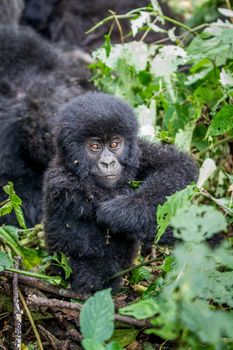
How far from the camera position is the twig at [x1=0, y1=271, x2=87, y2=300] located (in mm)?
2667

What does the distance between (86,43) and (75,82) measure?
1928 mm

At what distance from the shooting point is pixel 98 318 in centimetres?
185

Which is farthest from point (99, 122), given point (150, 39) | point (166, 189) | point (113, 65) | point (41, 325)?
point (150, 39)

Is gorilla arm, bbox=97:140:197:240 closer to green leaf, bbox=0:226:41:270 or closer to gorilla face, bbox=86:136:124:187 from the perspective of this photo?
gorilla face, bbox=86:136:124:187

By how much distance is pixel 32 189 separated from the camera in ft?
13.5

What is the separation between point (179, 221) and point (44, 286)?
1.16m

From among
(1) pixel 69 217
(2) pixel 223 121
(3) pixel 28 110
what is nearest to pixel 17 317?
(1) pixel 69 217

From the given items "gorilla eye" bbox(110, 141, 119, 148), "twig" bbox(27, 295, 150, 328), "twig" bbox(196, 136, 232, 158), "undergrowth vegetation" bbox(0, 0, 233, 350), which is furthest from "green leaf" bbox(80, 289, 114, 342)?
"twig" bbox(196, 136, 232, 158)

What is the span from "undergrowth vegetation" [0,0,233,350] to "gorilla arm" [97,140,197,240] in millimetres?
124

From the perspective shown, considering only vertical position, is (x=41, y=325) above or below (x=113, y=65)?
below

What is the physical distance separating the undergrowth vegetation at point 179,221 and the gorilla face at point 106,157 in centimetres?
39

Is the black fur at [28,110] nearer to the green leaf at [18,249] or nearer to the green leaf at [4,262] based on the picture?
the green leaf at [18,249]

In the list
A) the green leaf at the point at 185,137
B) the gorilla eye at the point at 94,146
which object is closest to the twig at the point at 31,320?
the gorilla eye at the point at 94,146

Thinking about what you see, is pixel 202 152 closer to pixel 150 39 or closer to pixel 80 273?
pixel 80 273
